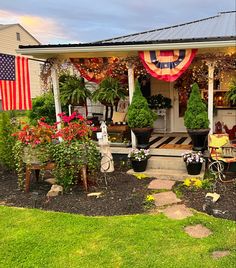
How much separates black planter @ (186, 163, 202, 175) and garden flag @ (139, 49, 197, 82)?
188 cm

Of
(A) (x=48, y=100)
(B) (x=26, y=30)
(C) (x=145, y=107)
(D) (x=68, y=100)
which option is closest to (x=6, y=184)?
(D) (x=68, y=100)

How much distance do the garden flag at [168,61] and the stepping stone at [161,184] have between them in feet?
7.22

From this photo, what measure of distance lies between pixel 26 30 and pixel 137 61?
22326 mm

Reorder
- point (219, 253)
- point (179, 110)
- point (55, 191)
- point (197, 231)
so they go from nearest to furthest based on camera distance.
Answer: point (219, 253) → point (197, 231) → point (55, 191) → point (179, 110)

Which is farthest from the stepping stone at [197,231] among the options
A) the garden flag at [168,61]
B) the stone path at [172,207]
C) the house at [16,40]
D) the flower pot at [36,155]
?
the house at [16,40]

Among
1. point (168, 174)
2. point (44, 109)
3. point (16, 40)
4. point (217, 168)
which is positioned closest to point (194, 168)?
point (217, 168)

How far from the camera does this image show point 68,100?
824 centimetres

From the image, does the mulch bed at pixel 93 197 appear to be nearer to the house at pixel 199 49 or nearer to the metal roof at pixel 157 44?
the house at pixel 199 49

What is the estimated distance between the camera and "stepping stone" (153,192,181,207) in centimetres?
513

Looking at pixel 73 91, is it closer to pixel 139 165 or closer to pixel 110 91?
pixel 110 91

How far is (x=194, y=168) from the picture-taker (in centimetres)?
632

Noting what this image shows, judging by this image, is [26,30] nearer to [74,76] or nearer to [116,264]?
[74,76]

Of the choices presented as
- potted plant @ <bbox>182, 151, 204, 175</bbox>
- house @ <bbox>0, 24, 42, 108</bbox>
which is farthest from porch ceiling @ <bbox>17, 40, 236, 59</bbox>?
house @ <bbox>0, 24, 42, 108</bbox>

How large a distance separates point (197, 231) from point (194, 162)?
2.30 meters
